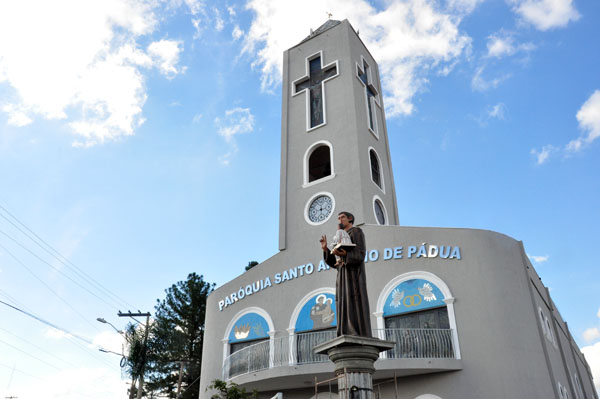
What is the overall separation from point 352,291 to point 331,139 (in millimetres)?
15825

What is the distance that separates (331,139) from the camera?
948 inches

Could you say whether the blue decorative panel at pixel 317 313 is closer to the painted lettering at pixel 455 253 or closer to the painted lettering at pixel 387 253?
the painted lettering at pixel 387 253

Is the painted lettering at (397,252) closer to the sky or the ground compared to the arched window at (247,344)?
closer to the sky

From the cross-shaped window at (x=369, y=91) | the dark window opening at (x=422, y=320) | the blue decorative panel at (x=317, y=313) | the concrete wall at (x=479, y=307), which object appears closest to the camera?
the concrete wall at (x=479, y=307)

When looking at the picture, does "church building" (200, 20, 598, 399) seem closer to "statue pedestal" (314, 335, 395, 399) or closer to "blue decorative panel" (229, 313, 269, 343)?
"blue decorative panel" (229, 313, 269, 343)

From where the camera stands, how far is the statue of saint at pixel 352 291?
8609mm

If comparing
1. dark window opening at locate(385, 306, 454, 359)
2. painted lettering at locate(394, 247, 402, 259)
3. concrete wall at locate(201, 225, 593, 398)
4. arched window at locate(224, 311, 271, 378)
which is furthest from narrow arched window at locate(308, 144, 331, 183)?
dark window opening at locate(385, 306, 454, 359)

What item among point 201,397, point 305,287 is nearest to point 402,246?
point 305,287

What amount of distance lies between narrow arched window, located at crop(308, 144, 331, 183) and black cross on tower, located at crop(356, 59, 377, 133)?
281 cm

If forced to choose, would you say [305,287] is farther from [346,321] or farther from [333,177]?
[346,321]

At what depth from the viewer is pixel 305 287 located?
2039cm

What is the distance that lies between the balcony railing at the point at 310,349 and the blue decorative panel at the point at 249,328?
1.17 m

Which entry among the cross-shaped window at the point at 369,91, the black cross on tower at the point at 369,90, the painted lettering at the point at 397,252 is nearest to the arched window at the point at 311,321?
the painted lettering at the point at 397,252

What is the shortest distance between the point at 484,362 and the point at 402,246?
4.93 metres
